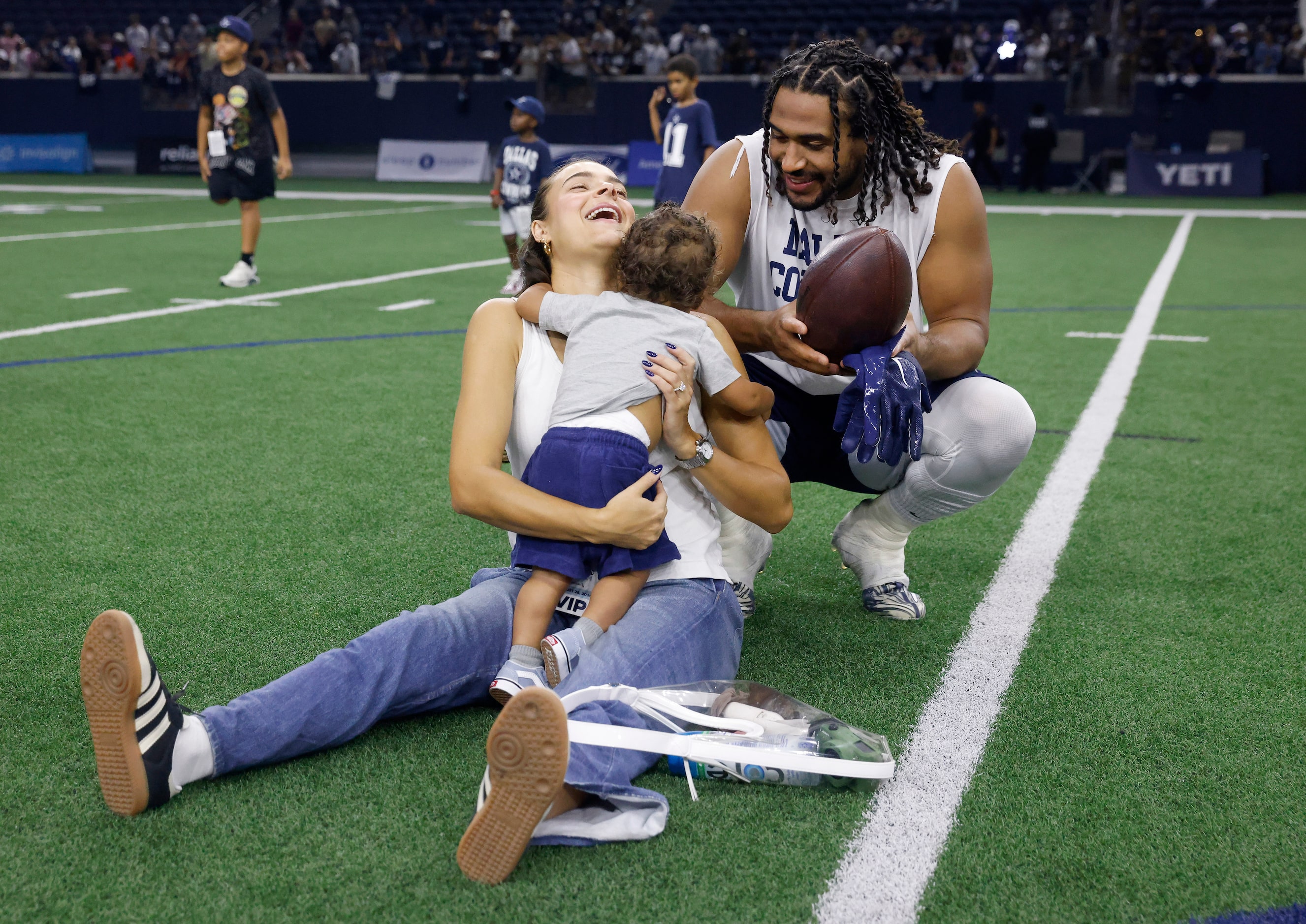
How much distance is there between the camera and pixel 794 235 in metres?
3.02

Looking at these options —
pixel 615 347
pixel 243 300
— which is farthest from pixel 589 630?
pixel 243 300

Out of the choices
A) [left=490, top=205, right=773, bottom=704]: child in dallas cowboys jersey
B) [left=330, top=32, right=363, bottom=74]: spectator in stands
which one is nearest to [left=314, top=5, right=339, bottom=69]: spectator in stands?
[left=330, top=32, right=363, bottom=74]: spectator in stands

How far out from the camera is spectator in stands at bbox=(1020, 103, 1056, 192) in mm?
21859

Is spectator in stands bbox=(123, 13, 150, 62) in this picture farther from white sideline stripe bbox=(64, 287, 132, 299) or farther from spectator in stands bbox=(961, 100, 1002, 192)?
white sideline stripe bbox=(64, 287, 132, 299)

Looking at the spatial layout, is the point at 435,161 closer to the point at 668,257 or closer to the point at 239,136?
the point at 239,136

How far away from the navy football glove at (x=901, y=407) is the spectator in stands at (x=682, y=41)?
22.9 meters

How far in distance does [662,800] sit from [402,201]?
17.6 m

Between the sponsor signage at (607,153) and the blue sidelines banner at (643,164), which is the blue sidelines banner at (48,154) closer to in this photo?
the sponsor signage at (607,153)

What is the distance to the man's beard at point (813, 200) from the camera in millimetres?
2809

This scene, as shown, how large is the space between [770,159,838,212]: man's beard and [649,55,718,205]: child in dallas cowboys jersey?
25.0ft

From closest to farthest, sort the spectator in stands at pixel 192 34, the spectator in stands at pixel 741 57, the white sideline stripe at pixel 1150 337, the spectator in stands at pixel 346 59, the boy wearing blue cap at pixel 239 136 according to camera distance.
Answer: the white sideline stripe at pixel 1150 337, the boy wearing blue cap at pixel 239 136, the spectator in stands at pixel 741 57, the spectator in stands at pixel 346 59, the spectator in stands at pixel 192 34

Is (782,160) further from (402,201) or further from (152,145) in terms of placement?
(152,145)

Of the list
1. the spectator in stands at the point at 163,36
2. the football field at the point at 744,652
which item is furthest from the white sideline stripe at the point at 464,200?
the football field at the point at 744,652

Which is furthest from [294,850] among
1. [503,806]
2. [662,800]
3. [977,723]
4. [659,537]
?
[977,723]
